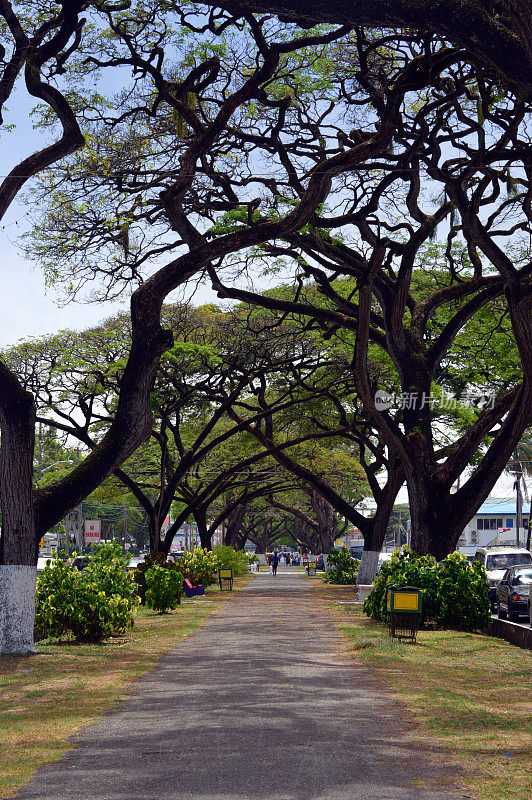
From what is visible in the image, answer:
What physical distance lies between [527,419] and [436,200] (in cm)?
539

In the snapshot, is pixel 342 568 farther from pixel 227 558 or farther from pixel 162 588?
pixel 162 588

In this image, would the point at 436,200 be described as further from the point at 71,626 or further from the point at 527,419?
the point at 71,626

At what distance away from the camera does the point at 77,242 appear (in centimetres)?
1723

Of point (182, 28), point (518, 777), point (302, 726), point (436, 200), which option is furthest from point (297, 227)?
point (518, 777)

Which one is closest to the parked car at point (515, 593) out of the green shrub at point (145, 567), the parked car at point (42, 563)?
the green shrub at point (145, 567)

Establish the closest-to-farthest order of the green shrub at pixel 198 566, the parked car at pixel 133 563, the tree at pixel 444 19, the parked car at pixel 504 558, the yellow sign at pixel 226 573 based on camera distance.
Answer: the tree at pixel 444 19 → the parked car at pixel 133 563 → the parked car at pixel 504 558 → the green shrub at pixel 198 566 → the yellow sign at pixel 226 573

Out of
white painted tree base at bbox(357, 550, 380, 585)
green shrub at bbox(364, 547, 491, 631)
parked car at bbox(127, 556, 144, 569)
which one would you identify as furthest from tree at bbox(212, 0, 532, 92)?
white painted tree base at bbox(357, 550, 380, 585)

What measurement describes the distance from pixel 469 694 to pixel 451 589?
26.6ft

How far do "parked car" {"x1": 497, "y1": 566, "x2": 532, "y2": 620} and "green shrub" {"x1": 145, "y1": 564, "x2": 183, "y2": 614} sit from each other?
28.0ft

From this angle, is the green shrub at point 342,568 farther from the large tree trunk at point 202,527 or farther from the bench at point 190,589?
the bench at point 190,589

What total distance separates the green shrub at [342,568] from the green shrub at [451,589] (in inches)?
1032

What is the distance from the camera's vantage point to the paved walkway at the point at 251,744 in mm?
6164

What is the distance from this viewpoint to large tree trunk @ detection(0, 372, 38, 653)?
1421 cm

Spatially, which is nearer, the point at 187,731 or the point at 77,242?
the point at 187,731
